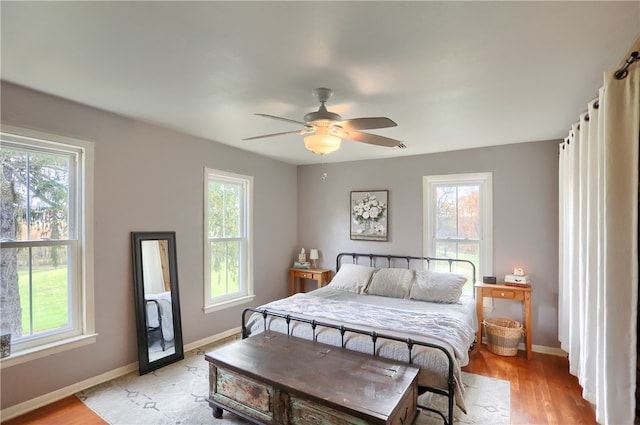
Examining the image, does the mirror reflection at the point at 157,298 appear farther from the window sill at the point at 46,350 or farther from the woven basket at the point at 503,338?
the woven basket at the point at 503,338

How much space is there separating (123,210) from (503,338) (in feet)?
14.1

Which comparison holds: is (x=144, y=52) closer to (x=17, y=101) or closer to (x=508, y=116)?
(x=17, y=101)

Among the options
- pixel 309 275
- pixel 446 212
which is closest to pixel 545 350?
pixel 446 212

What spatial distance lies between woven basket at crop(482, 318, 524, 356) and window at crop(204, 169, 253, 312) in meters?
3.12

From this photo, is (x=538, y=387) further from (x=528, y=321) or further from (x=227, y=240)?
(x=227, y=240)

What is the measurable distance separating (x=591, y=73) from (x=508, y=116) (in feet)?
2.84

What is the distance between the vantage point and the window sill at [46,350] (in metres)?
2.42

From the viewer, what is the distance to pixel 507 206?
406cm

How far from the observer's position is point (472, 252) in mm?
4293

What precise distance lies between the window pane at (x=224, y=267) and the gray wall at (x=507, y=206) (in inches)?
68.4

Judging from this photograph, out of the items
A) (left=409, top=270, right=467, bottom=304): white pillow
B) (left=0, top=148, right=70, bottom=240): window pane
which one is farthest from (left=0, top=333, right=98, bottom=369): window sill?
(left=409, top=270, right=467, bottom=304): white pillow

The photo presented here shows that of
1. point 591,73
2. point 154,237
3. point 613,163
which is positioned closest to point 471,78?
point 591,73

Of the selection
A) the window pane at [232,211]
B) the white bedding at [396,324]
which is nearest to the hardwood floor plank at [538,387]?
the white bedding at [396,324]

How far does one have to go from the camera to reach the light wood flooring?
2.45 meters
